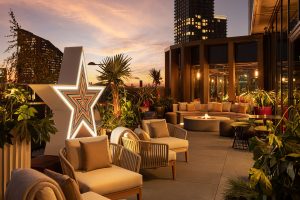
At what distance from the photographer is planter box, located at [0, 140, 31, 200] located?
10.9ft

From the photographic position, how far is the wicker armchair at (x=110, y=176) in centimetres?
365

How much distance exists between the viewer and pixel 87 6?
1162 centimetres

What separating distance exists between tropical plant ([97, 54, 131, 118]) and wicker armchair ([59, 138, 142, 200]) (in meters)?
2.38

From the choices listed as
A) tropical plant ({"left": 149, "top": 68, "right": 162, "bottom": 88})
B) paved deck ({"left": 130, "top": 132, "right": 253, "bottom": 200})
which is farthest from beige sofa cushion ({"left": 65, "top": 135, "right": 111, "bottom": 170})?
tropical plant ({"left": 149, "top": 68, "right": 162, "bottom": 88})

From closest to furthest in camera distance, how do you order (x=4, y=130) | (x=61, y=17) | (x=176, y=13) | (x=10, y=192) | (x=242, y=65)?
1. (x=10, y=192)
2. (x=4, y=130)
3. (x=61, y=17)
4. (x=242, y=65)
5. (x=176, y=13)

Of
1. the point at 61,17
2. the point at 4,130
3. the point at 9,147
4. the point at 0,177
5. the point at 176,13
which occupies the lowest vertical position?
the point at 0,177

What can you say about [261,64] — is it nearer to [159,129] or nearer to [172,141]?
[159,129]

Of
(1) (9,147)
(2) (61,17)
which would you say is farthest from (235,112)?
(1) (9,147)

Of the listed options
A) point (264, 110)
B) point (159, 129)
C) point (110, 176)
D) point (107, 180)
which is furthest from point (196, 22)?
point (107, 180)

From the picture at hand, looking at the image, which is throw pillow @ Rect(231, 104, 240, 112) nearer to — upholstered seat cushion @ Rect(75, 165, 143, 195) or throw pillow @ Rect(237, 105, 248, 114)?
throw pillow @ Rect(237, 105, 248, 114)

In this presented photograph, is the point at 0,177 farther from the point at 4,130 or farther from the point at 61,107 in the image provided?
the point at 61,107

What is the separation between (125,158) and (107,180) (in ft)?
2.64

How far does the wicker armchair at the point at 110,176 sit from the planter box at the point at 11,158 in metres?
0.46

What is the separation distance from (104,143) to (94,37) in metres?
10.6
